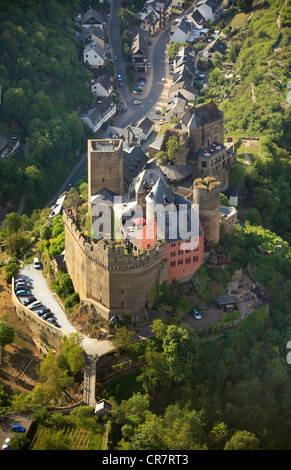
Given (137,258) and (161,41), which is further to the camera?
(161,41)

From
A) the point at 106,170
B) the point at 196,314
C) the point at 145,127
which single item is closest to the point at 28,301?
the point at 106,170

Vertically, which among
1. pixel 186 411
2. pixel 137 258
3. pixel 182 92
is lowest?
pixel 186 411

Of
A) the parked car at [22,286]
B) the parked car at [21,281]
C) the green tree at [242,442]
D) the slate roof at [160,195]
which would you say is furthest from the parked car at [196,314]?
the parked car at [21,281]

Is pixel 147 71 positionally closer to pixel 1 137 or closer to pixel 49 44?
pixel 49 44

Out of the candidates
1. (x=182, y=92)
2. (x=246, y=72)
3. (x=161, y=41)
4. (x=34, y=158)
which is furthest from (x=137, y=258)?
(x=161, y=41)

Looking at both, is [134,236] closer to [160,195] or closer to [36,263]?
[160,195]

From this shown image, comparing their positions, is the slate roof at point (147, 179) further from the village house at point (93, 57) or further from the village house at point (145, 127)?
the village house at point (93, 57)
